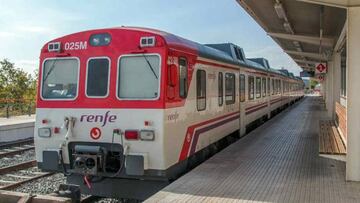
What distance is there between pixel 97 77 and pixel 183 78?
4.82 ft

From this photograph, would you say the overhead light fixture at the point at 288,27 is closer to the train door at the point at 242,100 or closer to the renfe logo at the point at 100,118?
the train door at the point at 242,100

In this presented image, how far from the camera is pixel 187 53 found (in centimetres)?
742

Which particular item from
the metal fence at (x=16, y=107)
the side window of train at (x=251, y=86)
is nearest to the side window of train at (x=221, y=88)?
the side window of train at (x=251, y=86)

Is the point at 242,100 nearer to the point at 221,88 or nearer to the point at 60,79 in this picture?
the point at 221,88

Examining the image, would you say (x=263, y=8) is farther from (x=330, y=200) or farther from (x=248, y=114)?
(x=330, y=200)

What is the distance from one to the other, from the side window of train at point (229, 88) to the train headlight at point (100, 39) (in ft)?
13.7

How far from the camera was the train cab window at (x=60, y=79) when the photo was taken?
7.14 m

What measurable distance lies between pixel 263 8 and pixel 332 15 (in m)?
2.07

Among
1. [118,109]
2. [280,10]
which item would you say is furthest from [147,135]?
[280,10]

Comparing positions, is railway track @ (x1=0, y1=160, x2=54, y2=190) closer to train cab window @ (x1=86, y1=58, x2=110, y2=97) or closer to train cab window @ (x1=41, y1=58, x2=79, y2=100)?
train cab window @ (x1=41, y1=58, x2=79, y2=100)

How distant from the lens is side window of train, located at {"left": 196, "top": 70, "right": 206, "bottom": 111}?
Result: 8041 millimetres

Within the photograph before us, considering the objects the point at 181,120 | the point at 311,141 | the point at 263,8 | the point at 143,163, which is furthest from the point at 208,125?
the point at 263,8

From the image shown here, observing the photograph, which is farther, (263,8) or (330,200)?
(263,8)

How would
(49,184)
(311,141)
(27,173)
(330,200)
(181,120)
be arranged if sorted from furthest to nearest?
(311,141), (27,173), (49,184), (181,120), (330,200)
